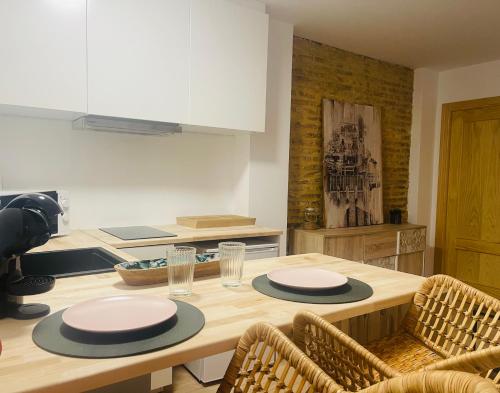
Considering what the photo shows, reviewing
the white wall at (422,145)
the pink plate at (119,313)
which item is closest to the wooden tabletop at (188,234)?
the pink plate at (119,313)

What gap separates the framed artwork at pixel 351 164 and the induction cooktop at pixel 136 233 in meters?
1.74

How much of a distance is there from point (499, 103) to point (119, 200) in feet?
12.4

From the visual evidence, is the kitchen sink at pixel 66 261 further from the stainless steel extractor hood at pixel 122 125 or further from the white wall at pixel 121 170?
the stainless steel extractor hood at pixel 122 125

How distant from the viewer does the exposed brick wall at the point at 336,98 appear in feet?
11.8

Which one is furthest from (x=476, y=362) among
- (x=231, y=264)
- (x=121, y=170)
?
(x=121, y=170)

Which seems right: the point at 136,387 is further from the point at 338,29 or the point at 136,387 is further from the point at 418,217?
the point at 418,217

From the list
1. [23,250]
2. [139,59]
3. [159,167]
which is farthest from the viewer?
[159,167]

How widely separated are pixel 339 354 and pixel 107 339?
21.9 inches

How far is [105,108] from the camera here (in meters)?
2.28

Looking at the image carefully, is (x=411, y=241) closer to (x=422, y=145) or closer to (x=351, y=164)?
(x=351, y=164)

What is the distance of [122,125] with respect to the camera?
2.46 meters

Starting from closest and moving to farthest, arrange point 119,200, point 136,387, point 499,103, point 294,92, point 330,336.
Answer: point 330,336 < point 136,387 < point 119,200 < point 294,92 < point 499,103

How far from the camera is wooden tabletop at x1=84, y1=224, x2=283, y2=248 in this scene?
2205 mm

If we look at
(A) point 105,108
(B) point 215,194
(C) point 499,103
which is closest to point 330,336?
(A) point 105,108
